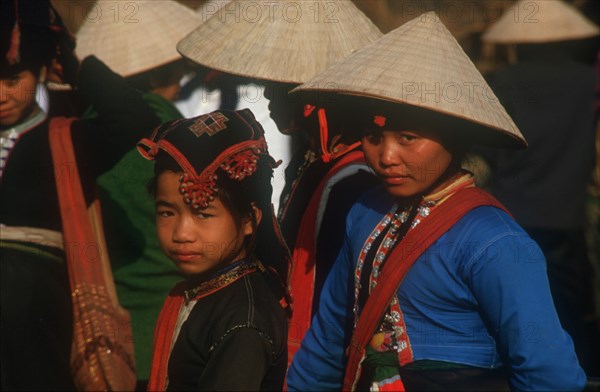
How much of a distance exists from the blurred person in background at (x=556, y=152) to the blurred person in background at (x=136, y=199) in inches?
96.8

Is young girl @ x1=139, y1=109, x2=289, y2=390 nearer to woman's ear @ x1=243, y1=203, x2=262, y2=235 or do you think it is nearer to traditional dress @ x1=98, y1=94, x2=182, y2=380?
woman's ear @ x1=243, y1=203, x2=262, y2=235

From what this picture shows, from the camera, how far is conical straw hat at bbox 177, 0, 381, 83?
11.8 feet

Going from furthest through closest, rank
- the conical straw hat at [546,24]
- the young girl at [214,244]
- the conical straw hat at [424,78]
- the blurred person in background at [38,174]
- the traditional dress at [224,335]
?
the conical straw hat at [546,24]
the blurred person in background at [38,174]
the conical straw hat at [424,78]
the young girl at [214,244]
the traditional dress at [224,335]

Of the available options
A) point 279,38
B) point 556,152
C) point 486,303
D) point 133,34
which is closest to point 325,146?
point 279,38

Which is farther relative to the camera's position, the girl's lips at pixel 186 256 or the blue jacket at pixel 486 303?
the girl's lips at pixel 186 256

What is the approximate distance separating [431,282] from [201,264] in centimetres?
66

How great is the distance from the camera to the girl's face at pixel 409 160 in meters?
2.93

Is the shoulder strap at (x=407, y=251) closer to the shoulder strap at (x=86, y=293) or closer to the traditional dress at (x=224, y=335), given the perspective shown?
the traditional dress at (x=224, y=335)

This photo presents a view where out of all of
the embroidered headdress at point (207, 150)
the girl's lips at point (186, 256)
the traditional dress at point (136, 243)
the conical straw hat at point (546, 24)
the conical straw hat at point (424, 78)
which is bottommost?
the conical straw hat at point (546, 24)

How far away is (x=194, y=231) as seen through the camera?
2885mm

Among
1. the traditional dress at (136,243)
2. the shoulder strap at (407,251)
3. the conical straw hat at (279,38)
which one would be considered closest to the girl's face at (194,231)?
the shoulder strap at (407,251)

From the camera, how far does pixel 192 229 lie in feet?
9.46

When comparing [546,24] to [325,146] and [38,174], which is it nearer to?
[325,146]

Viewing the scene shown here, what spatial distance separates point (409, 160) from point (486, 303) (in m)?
0.46
